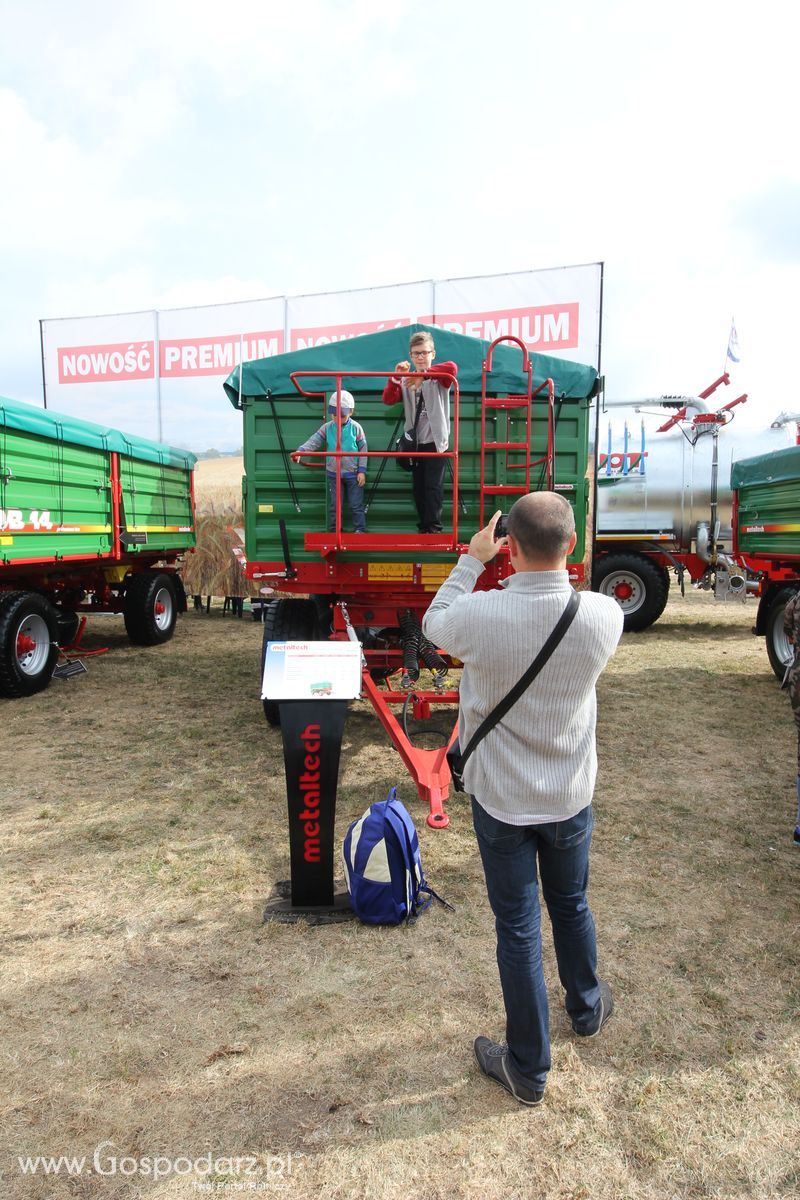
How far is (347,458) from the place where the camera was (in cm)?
499

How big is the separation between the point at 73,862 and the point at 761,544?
256 inches

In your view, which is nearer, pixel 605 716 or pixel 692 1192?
pixel 692 1192

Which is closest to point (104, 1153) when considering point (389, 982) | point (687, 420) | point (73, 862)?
point (389, 982)

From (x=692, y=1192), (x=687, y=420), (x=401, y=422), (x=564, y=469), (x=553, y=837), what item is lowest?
(x=692, y=1192)

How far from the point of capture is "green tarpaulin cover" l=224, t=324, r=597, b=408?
5.09 m

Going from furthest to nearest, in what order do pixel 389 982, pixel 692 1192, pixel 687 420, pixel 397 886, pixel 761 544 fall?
pixel 687 420
pixel 761 544
pixel 397 886
pixel 389 982
pixel 692 1192

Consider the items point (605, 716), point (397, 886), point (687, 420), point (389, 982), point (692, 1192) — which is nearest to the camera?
point (692, 1192)

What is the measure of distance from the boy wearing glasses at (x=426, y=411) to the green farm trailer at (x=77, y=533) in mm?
3424

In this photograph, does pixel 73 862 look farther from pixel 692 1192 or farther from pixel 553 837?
pixel 692 1192

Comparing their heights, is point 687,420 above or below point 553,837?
above

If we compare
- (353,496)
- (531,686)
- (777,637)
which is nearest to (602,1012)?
(531,686)

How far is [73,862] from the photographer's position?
3.44m

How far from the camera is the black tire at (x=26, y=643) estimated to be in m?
6.17

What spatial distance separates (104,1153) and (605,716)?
15.2 feet
